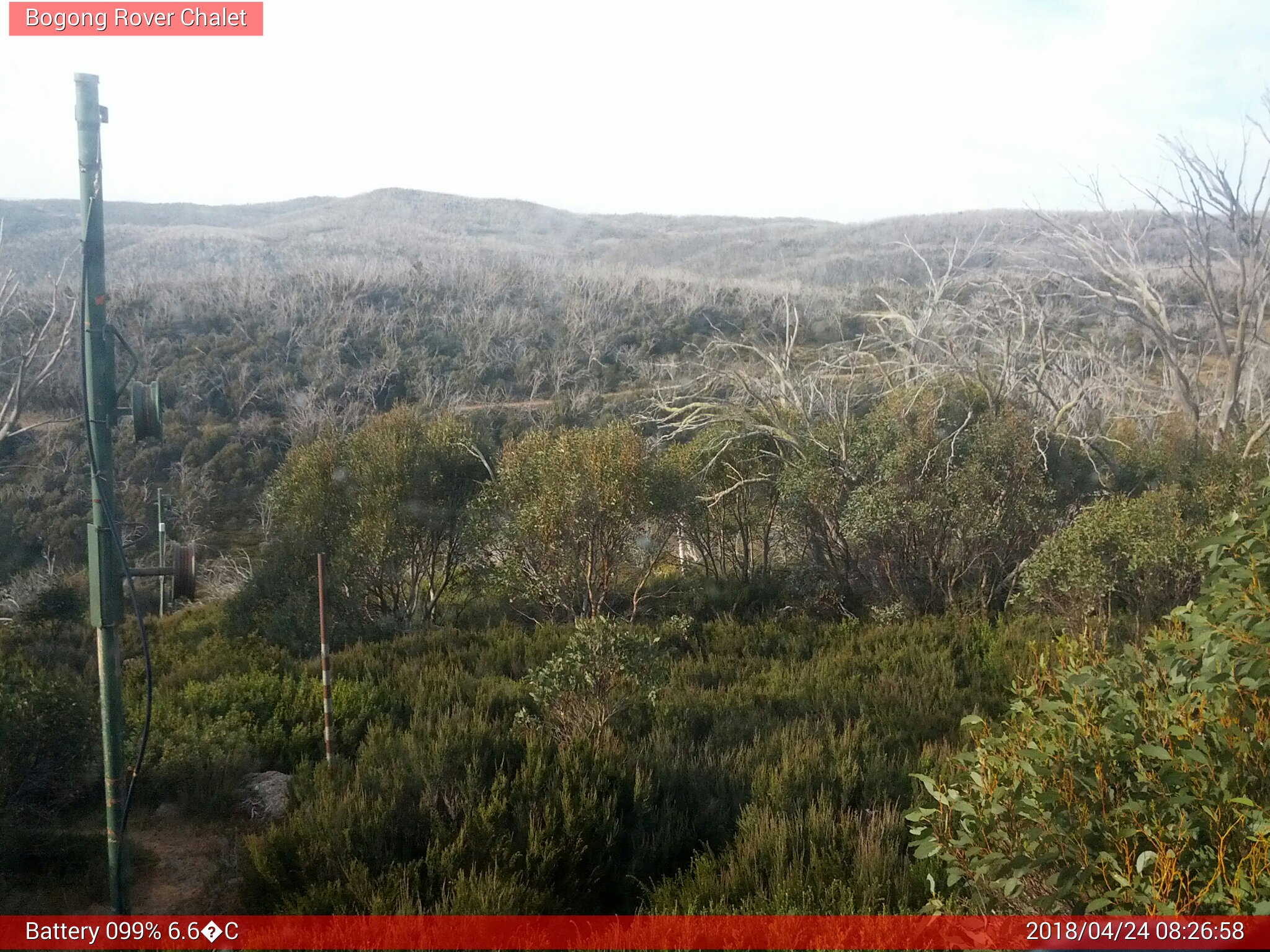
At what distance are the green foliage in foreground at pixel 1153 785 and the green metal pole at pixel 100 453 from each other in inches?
131

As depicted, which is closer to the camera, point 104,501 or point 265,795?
point 104,501

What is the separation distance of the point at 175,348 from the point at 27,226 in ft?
49.2

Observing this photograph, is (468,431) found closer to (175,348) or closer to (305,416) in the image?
(305,416)

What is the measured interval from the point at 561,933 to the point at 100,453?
285 centimetres

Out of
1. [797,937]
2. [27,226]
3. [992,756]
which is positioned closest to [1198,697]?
[992,756]

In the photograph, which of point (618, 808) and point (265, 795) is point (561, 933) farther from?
point (265, 795)

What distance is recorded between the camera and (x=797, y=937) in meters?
3.62

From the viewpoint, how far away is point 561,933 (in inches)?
160

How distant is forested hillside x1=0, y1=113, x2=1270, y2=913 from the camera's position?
3.26 m

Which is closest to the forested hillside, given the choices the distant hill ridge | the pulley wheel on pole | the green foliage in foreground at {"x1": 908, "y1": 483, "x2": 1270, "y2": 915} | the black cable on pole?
the green foliage in foreground at {"x1": 908, "y1": 483, "x2": 1270, "y2": 915}

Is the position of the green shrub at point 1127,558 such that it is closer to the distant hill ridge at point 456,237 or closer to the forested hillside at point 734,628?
the forested hillside at point 734,628

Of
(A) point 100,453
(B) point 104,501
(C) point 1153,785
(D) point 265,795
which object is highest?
(A) point 100,453

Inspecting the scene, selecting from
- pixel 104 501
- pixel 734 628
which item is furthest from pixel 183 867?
pixel 734 628

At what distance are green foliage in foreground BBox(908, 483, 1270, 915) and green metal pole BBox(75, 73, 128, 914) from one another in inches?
131
